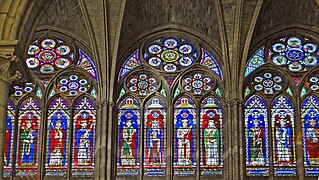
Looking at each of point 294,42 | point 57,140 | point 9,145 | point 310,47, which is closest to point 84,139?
point 57,140

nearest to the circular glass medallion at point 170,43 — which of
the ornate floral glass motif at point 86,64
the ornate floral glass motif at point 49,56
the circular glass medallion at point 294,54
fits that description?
the ornate floral glass motif at point 86,64

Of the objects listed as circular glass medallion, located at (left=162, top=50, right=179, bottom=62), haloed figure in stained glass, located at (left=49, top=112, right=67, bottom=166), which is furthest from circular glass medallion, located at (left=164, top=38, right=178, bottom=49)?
haloed figure in stained glass, located at (left=49, top=112, right=67, bottom=166)

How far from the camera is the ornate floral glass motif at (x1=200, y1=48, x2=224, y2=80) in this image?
25.4 m

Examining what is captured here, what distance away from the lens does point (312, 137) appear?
2427 cm

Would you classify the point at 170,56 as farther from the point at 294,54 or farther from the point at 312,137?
the point at 312,137

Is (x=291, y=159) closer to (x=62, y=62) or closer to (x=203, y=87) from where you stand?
(x=203, y=87)

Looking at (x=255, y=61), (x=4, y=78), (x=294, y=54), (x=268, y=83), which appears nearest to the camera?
(x=4, y=78)

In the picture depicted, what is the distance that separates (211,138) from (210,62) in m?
2.81

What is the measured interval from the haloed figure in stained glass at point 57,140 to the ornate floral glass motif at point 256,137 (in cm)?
604

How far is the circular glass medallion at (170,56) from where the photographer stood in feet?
84.8

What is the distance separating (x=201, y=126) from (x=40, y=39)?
6.48 meters

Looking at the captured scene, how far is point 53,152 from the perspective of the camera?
24.3 meters

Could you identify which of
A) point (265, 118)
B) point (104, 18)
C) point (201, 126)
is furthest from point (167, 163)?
point (104, 18)

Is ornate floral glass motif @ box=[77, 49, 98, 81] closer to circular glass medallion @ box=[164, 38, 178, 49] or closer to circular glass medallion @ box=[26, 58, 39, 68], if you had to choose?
circular glass medallion @ box=[26, 58, 39, 68]
